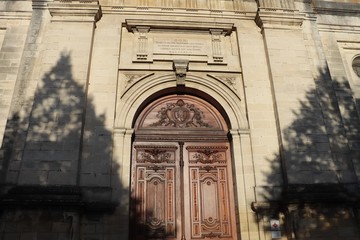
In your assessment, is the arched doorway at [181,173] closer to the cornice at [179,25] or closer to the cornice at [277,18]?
the cornice at [179,25]

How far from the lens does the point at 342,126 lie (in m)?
8.29

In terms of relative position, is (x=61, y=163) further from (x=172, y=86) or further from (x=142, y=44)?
(x=142, y=44)

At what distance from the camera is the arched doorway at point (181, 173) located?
7434 mm

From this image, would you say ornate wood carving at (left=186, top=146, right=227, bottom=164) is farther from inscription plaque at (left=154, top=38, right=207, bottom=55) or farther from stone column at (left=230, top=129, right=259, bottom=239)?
inscription plaque at (left=154, top=38, right=207, bottom=55)

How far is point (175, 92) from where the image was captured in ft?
28.9

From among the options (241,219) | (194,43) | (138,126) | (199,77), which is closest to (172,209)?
(241,219)

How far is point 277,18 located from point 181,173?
4956 millimetres

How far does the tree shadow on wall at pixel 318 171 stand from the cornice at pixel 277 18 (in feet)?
5.59

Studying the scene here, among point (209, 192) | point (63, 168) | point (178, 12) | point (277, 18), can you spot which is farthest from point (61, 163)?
point (277, 18)

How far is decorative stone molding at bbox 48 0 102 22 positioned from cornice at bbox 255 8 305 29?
4354 millimetres

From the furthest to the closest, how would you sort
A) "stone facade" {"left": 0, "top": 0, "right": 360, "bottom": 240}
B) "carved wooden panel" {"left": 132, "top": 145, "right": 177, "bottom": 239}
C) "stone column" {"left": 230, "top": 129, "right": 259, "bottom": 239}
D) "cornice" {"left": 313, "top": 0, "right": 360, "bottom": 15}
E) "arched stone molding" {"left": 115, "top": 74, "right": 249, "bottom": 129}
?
"cornice" {"left": 313, "top": 0, "right": 360, "bottom": 15}, "arched stone molding" {"left": 115, "top": 74, "right": 249, "bottom": 129}, "carved wooden panel" {"left": 132, "top": 145, "right": 177, "bottom": 239}, "stone column" {"left": 230, "top": 129, "right": 259, "bottom": 239}, "stone facade" {"left": 0, "top": 0, "right": 360, "bottom": 240}

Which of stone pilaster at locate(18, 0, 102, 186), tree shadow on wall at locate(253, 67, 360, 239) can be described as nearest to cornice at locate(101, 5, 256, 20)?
stone pilaster at locate(18, 0, 102, 186)

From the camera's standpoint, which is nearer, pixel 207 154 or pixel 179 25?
pixel 207 154

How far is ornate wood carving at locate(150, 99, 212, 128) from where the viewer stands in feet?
27.8
